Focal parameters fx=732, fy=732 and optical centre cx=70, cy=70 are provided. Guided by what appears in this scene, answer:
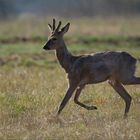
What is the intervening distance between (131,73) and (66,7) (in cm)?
10332

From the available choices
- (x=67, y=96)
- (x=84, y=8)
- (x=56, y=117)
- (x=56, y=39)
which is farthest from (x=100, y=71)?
(x=84, y=8)

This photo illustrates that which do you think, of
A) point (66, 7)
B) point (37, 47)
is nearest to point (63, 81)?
point (37, 47)

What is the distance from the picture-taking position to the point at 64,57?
15.7m

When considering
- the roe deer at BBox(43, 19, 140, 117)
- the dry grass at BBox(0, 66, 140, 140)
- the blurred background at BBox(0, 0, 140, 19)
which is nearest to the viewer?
the dry grass at BBox(0, 66, 140, 140)

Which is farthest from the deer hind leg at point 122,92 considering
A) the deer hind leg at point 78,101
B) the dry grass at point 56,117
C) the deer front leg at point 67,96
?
the deer front leg at point 67,96

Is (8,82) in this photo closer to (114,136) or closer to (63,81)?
(63,81)

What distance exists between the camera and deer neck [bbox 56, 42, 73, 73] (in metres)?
15.6

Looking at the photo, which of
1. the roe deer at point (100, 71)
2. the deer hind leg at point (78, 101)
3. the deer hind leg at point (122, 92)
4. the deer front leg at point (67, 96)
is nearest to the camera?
the deer front leg at point (67, 96)

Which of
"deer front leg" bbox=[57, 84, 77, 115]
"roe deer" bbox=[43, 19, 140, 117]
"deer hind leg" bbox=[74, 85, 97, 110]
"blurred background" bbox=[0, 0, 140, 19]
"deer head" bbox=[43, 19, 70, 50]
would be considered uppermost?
"deer head" bbox=[43, 19, 70, 50]

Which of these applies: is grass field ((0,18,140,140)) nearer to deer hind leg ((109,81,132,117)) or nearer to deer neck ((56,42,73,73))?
deer hind leg ((109,81,132,117))

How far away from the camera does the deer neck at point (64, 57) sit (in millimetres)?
15562

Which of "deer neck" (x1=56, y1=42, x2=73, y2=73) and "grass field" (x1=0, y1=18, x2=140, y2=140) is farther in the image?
"deer neck" (x1=56, y1=42, x2=73, y2=73)

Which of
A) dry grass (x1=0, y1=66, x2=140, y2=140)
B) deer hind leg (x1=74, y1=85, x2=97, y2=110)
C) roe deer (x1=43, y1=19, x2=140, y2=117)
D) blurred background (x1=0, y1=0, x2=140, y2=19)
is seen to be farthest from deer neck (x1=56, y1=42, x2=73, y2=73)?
blurred background (x1=0, y1=0, x2=140, y2=19)

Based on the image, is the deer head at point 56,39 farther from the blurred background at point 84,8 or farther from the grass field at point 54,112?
the blurred background at point 84,8
